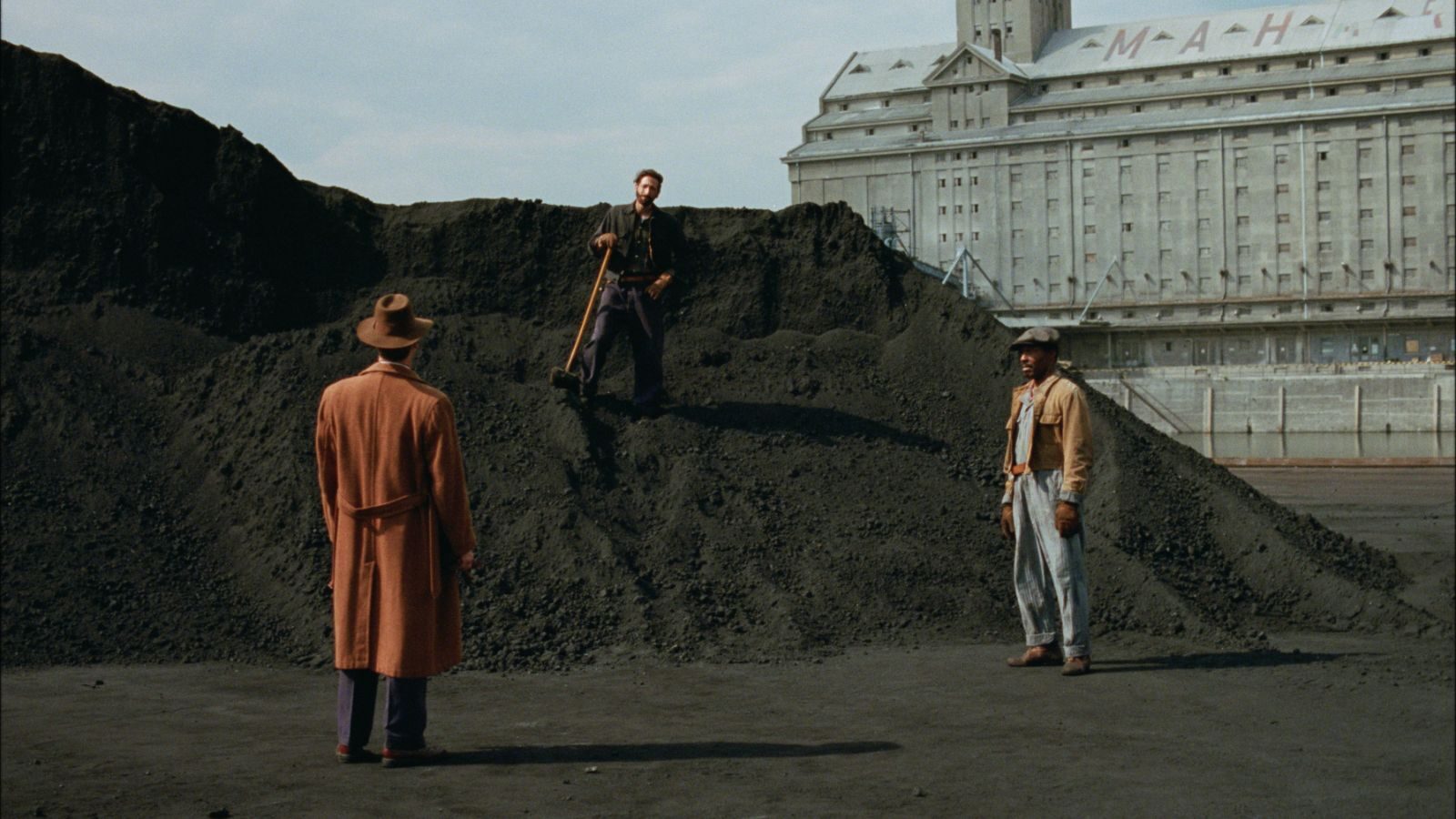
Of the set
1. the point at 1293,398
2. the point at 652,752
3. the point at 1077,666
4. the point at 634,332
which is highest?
the point at 1293,398

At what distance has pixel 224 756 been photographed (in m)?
6.59

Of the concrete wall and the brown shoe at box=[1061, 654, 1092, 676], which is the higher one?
the concrete wall

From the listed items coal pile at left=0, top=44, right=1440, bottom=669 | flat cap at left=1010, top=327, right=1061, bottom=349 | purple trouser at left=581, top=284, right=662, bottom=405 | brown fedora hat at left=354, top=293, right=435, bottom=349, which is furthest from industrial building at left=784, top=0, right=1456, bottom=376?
brown fedora hat at left=354, top=293, right=435, bottom=349

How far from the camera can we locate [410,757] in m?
6.45

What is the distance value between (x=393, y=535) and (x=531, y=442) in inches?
199

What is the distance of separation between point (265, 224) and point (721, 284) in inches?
168

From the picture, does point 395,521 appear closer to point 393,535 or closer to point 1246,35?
point 393,535

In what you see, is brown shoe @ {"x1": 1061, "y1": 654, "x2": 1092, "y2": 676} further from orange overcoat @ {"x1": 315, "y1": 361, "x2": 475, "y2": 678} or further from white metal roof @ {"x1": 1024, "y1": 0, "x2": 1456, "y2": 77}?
white metal roof @ {"x1": 1024, "y1": 0, "x2": 1456, "y2": 77}

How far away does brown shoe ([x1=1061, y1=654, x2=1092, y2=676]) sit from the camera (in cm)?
852

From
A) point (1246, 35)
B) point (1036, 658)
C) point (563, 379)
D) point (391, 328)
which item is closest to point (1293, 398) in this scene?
point (1246, 35)

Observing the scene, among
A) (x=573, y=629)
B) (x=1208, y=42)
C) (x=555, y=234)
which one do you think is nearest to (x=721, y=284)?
(x=555, y=234)

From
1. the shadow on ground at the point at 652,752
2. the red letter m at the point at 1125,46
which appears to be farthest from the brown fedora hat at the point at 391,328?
the red letter m at the point at 1125,46

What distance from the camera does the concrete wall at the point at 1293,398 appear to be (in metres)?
60.6

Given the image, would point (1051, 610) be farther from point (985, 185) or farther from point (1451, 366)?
point (985, 185)
